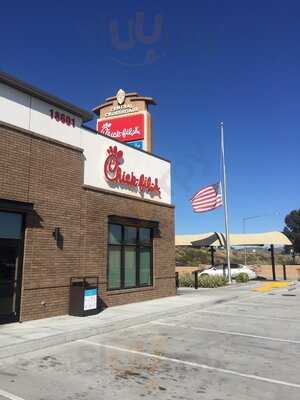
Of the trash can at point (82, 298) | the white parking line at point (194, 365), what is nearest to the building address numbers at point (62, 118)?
the trash can at point (82, 298)

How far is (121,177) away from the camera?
18172mm

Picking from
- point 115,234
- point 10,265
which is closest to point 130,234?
point 115,234

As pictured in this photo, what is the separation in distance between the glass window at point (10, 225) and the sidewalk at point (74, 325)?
239 centimetres

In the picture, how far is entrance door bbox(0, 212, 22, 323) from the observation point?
41.6 ft

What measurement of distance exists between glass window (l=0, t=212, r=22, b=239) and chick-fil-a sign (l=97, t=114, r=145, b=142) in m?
9.30

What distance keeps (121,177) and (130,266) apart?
3510mm

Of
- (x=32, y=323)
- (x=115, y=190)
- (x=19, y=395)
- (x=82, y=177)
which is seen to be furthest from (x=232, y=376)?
(x=115, y=190)

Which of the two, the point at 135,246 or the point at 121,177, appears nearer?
the point at 121,177

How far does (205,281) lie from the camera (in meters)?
28.9

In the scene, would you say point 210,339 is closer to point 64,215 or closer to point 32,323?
point 32,323

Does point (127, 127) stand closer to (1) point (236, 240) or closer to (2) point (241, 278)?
(2) point (241, 278)

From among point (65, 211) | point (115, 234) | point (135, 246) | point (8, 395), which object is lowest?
point (8, 395)

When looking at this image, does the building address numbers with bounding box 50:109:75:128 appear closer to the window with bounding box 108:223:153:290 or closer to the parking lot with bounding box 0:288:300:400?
the window with bounding box 108:223:153:290

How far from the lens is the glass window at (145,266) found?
19.2 metres
